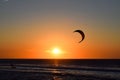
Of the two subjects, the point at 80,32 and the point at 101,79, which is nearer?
the point at 80,32

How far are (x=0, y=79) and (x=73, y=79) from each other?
26.5ft

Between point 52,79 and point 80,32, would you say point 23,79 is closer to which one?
point 52,79

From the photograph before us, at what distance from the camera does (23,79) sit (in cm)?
3209

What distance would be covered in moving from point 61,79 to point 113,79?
236 inches

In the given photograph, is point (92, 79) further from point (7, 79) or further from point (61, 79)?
point (7, 79)

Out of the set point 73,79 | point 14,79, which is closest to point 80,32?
point 73,79

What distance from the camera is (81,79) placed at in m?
33.0

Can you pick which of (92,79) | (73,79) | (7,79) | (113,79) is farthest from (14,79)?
(113,79)

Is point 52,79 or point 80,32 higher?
point 80,32

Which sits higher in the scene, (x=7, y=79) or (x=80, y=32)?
(x=80, y=32)

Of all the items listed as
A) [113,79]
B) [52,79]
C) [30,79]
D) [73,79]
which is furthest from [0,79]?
[113,79]

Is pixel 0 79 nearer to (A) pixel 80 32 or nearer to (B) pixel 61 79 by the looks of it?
(B) pixel 61 79

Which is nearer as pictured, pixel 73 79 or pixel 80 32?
pixel 80 32

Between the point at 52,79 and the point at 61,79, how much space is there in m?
1.03
